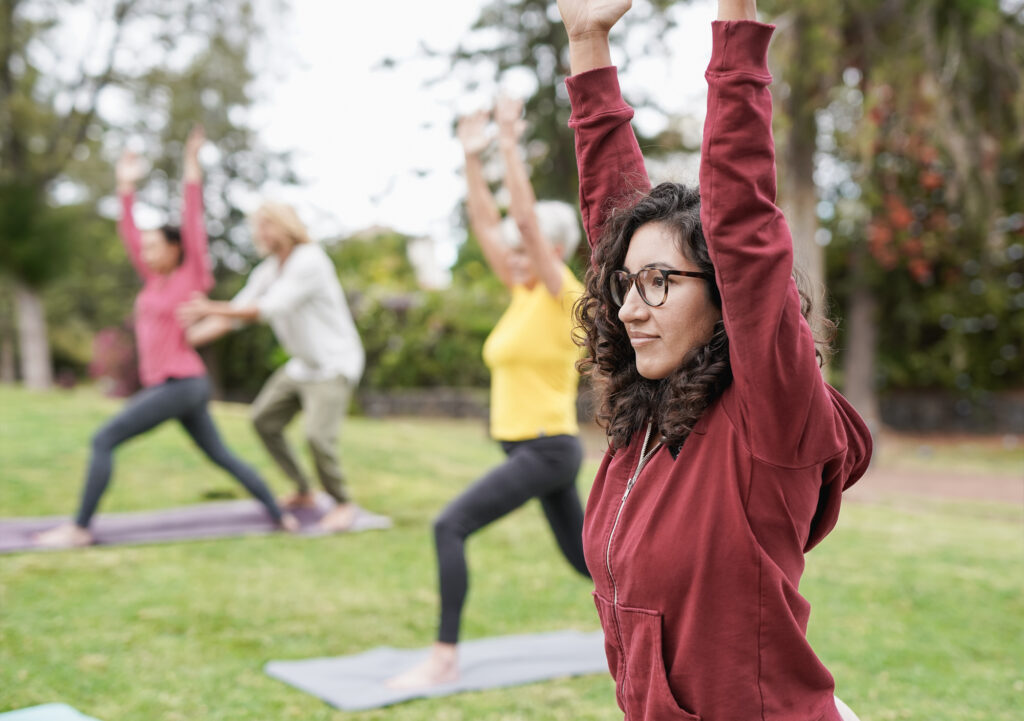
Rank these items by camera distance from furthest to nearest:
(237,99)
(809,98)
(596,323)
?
(237,99), (809,98), (596,323)

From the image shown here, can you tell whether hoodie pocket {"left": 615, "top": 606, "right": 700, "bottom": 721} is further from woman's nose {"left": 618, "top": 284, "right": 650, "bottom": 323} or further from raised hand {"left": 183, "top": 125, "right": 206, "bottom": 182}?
raised hand {"left": 183, "top": 125, "right": 206, "bottom": 182}

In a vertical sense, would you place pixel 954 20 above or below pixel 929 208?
above

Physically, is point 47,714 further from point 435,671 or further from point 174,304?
point 174,304

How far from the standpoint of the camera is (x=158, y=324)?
6.04 meters

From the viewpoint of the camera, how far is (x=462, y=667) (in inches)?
158

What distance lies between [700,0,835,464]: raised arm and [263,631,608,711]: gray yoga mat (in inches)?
101

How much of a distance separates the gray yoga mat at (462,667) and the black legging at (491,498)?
243 millimetres

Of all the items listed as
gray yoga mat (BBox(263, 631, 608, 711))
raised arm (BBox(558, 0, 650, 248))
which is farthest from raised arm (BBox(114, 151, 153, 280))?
raised arm (BBox(558, 0, 650, 248))

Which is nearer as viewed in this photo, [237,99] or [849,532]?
[849,532]

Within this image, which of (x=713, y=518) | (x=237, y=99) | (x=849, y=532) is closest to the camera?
(x=713, y=518)

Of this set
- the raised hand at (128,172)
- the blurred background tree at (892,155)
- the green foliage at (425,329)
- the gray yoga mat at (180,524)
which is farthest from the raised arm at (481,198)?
the green foliage at (425,329)

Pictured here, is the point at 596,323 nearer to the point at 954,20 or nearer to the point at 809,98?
the point at 809,98

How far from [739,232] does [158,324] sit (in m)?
5.27

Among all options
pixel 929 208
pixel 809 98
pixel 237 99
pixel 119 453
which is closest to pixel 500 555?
pixel 119 453
